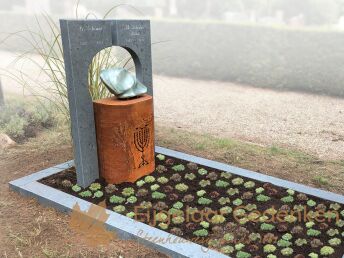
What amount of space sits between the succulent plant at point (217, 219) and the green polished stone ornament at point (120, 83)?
3.76 ft

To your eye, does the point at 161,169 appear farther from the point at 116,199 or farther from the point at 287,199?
the point at 287,199

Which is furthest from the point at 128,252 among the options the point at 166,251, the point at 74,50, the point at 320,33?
the point at 320,33

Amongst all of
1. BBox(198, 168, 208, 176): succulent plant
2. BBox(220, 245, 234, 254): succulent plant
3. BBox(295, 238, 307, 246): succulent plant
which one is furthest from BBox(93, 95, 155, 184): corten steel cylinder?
BBox(295, 238, 307, 246): succulent plant

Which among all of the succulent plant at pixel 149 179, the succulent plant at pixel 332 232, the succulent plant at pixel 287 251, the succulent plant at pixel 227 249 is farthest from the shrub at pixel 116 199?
the succulent plant at pixel 332 232

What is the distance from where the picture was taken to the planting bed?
2432 millimetres

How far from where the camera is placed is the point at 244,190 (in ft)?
10.1

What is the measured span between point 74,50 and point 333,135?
361 centimetres

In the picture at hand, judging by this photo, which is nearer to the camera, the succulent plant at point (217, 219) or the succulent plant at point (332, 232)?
the succulent plant at point (332, 232)

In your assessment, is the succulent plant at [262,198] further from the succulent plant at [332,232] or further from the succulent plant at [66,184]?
the succulent plant at [66,184]

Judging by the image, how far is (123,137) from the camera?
9.93 ft

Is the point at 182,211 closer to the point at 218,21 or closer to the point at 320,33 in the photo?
the point at 320,33

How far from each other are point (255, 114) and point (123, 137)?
3551 mm

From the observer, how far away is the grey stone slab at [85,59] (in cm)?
281

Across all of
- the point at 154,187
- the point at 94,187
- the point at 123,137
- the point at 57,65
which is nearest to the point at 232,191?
the point at 154,187
